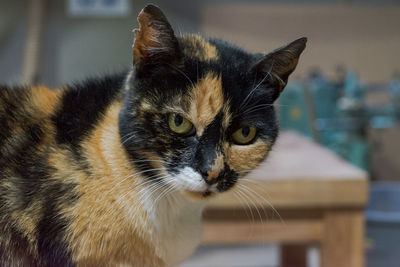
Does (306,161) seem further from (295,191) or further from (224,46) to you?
(224,46)

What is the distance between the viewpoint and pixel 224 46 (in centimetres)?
58

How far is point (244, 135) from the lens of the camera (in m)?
0.54

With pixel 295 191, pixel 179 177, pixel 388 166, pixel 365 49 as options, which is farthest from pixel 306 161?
pixel 388 166

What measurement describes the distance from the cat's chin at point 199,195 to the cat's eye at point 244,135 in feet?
0.22

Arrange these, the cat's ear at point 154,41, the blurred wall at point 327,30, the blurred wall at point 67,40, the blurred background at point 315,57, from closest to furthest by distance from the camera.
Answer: the cat's ear at point 154,41
the blurred wall at point 67,40
the blurred background at point 315,57
the blurred wall at point 327,30

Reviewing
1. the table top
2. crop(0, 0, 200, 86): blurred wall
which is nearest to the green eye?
the table top

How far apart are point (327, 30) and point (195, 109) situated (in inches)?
63.0

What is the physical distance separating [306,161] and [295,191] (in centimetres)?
23

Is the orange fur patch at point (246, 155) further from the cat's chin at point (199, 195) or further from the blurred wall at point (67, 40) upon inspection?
the blurred wall at point (67, 40)

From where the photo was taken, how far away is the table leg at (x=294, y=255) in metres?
1.51

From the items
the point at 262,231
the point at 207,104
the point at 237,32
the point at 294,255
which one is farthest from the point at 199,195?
the point at 237,32

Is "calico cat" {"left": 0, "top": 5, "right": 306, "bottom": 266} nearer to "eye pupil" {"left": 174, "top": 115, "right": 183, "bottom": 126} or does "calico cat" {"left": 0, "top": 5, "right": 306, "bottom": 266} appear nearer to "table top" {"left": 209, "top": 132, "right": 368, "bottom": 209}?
"eye pupil" {"left": 174, "top": 115, "right": 183, "bottom": 126}

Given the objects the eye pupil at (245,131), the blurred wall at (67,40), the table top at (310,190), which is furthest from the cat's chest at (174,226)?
the blurred wall at (67,40)

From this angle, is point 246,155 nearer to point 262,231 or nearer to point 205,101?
point 205,101
